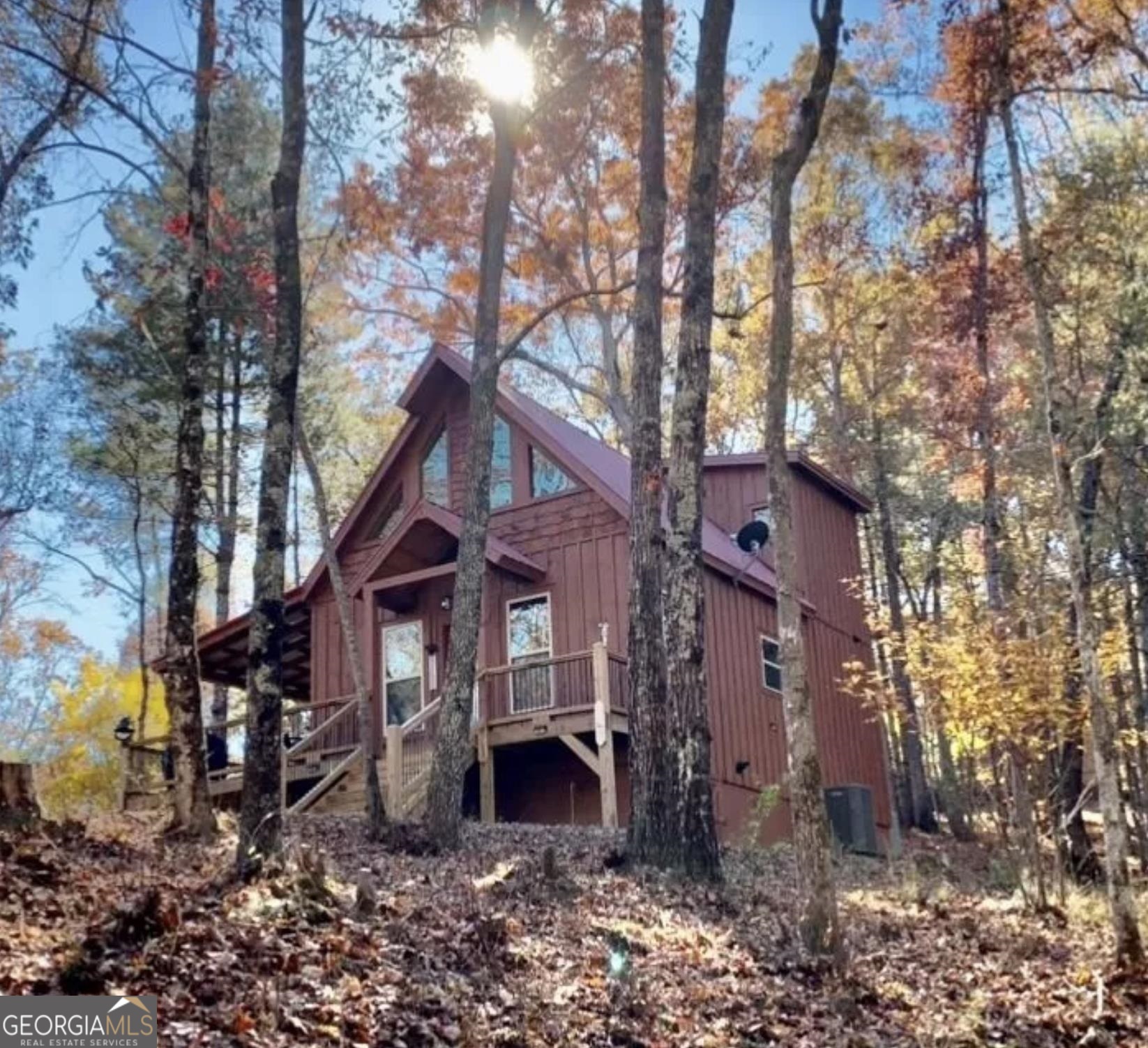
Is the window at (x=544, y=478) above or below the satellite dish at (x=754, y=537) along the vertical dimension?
above

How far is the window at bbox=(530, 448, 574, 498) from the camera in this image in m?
16.7

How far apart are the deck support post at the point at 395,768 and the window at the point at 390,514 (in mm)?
5797

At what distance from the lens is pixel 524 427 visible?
55.8 ft

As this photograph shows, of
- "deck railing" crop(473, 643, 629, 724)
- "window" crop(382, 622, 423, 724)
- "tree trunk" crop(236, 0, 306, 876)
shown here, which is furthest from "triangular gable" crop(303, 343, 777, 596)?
"tree trunk" crop(236, 0, 306, 876)

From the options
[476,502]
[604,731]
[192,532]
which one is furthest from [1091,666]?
[192,532]

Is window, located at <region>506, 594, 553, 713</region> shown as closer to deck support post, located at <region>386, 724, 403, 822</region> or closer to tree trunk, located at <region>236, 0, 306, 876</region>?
deck support post, located at <region>386, 724, 403, 822</region>

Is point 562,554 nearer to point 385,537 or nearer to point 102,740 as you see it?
point 385,537

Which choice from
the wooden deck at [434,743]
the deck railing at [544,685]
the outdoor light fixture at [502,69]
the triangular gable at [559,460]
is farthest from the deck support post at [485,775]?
the outdoor light fixture at [502,69]

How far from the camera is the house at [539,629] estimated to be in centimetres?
1495

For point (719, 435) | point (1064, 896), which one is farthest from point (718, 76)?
point (719, 435)

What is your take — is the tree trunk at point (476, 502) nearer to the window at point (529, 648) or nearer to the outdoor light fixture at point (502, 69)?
the outdoor light fixture at point (502, 69)

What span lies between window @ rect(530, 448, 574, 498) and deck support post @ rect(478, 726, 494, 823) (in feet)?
12.9

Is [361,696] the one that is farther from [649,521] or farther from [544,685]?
[544,685]

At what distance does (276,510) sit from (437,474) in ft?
33.4
